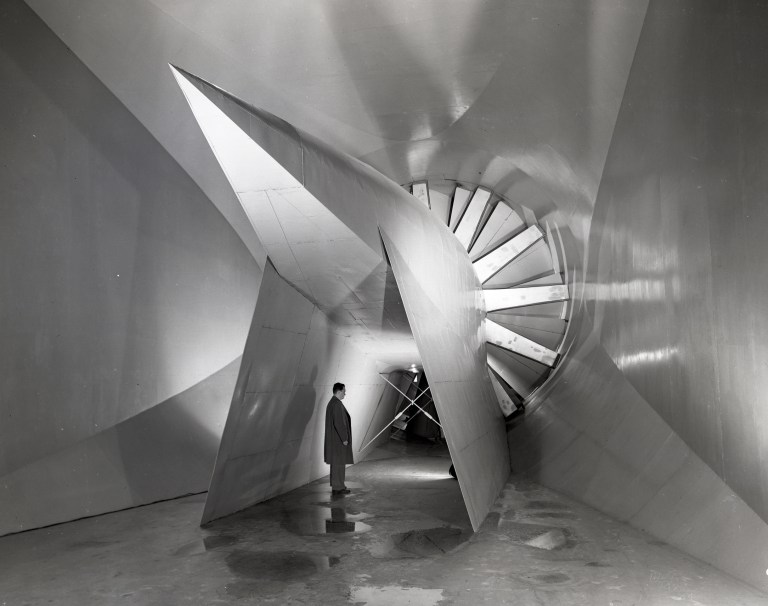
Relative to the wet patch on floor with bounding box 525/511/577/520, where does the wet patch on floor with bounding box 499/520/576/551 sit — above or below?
above

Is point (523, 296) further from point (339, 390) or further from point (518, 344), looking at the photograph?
point (339, 390)

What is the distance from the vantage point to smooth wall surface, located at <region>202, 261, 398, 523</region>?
6.37 meters

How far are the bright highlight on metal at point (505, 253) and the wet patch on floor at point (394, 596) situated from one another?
7.48m

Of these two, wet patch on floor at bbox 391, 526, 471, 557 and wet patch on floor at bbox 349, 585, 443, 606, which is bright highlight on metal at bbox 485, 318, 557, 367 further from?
wet patch on floor at bbox 349, 585, 443, 606

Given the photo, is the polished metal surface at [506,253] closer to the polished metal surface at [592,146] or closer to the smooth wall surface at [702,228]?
the polished metal surface at [592,146]

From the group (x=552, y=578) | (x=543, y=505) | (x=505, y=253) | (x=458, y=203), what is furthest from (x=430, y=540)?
(x=458, y=203)

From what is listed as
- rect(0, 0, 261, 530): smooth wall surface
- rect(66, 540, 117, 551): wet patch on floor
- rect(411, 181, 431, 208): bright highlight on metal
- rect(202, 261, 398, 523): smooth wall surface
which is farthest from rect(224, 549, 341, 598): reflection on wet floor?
rect(411, 181, 431, 208): bright highlight on metal

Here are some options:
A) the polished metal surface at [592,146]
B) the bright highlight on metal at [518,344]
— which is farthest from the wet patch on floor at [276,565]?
the bright highlight on metal at [518,344]

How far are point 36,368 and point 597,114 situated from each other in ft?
19.4

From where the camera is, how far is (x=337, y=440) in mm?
8172

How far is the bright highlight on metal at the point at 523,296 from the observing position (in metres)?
10.7

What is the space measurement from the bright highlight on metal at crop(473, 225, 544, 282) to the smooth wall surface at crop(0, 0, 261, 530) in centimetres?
466

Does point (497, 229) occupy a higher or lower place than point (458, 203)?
lower

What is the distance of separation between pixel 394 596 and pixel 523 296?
24.1ft
